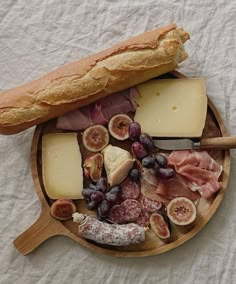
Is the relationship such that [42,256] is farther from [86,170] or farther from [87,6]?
[87,6]

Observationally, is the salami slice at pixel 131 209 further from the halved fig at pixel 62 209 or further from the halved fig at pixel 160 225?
the halved fig at pixel 62 209

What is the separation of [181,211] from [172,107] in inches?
15.1

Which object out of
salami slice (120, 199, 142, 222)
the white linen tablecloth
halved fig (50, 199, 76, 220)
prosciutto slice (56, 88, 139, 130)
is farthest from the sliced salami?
prosciutto slice (56, 88, 139, 130)

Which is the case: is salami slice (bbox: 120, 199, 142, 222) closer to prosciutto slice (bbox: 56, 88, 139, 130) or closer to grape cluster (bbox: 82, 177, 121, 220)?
grape cluster (bbox: 82, 177, 121, 220)

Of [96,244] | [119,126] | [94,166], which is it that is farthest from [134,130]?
[96,244]

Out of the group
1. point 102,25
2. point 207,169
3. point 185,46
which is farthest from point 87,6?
point 207,169

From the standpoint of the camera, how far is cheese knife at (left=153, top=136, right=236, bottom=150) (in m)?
1.92

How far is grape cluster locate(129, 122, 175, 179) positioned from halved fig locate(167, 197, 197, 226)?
98 millimetres

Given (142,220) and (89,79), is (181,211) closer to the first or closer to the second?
(142,220)

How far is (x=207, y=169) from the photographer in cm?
194

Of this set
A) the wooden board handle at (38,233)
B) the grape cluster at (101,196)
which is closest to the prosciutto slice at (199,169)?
the grape cluster at (101,196)

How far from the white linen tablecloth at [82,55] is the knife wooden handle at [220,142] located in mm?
102

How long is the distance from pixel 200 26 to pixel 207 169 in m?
0.59

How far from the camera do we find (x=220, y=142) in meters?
1.92
